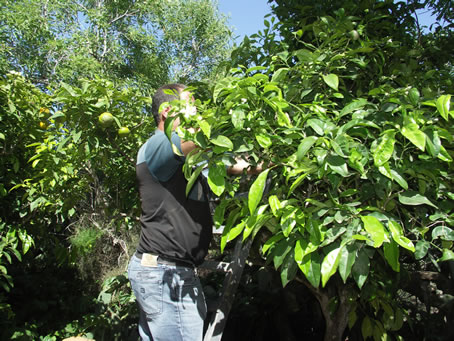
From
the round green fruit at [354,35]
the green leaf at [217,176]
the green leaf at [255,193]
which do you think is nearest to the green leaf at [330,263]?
the green leaf at [255,193]

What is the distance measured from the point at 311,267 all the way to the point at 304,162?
0.30 m

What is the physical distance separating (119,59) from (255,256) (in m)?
9.24

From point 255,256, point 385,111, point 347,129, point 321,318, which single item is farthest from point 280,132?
point 321,318

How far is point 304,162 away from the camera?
3.49 feet

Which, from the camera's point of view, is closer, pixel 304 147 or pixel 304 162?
pixel 304 147

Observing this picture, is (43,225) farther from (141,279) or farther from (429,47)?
(429,47)

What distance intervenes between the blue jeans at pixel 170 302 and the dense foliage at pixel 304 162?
374 mm

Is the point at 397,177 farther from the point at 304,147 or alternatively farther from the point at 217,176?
the point at 217,176

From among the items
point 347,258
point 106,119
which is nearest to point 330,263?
point 347,258

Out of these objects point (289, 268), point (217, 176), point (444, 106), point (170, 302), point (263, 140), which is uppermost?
point (444, 106)

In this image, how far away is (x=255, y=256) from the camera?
2.20 metres

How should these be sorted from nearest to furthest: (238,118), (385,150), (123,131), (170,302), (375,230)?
(375,230) < (385,150) < (238,118) < (170,302) < (123,131)

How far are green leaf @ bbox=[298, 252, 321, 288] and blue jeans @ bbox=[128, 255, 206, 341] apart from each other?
28.2 inches

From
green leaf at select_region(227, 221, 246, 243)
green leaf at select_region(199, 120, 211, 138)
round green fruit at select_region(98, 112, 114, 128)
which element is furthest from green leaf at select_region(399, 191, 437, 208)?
round green fruit at select_region(98, 112, 114, 128)
